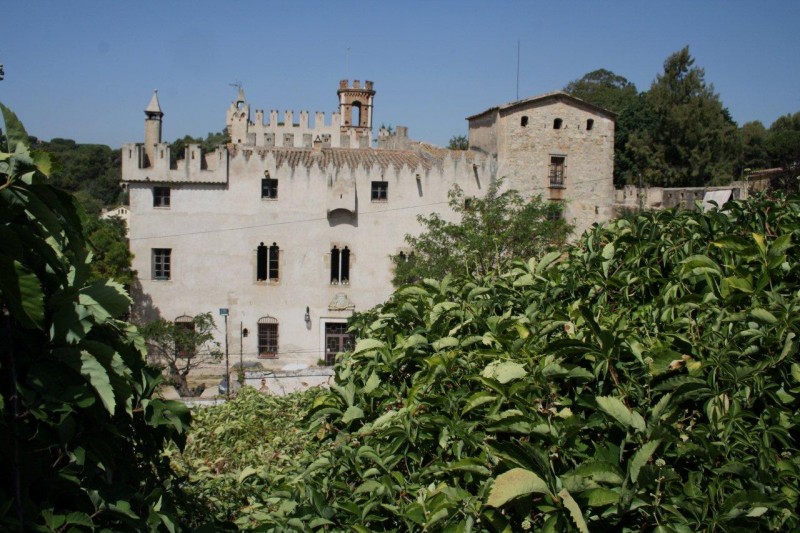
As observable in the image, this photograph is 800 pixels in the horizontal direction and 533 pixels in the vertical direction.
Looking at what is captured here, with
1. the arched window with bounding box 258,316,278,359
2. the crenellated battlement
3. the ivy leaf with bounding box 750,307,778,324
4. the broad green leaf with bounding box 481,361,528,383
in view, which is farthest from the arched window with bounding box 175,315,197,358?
the ivy leaf with bounding box 750,307,778,324

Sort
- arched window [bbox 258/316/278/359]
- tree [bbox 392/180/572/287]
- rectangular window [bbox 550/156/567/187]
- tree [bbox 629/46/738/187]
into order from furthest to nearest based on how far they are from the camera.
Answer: tree [bbox 629/46/738/187] < rectangular window [bbox 550/156/567/187] < arched window [bbox 258/316/278/359] < tree [bbox 392/180/572/287]

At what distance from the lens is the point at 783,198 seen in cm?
558

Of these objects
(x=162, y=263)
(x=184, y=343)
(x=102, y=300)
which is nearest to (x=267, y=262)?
(x=162, y=263)

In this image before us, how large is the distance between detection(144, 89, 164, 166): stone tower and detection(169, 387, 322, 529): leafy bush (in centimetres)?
2081

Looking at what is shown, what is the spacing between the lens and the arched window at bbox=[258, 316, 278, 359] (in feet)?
93.8

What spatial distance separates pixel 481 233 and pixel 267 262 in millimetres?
7508

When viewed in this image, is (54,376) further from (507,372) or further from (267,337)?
(267,337)

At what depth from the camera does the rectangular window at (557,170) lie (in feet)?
100

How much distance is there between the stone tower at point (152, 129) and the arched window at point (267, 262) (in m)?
4.79

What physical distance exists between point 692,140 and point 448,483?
46.1 meters

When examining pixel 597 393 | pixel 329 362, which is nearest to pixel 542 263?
pixel 597 393

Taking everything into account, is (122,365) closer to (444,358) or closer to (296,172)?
(444,358)

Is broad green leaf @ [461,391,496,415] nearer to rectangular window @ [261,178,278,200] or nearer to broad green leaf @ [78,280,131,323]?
broad green leaf @ [78,280,131,323]

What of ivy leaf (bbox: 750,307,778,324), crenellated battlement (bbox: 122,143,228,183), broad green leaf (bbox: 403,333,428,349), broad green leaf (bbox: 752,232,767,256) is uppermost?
crenellated battlement (bbox: 122,143,228,183)
